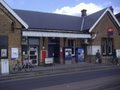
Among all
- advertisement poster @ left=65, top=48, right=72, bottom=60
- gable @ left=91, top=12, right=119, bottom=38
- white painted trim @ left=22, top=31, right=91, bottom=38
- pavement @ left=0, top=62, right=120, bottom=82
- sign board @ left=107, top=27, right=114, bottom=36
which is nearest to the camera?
pavement @ left=0, top=62, right=120, bottom=82

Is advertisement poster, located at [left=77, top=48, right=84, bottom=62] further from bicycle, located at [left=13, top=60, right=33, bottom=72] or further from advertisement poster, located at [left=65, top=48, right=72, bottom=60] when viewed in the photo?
bicycle, located at [left=13, top=60, right=33, bottom=72]

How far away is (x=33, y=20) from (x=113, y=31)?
11402mm

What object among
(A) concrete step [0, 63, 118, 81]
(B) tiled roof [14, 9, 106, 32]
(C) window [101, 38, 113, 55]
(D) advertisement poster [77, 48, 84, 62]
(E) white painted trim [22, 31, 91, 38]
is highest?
(B) tiled roof [14, 9, 106, 32]

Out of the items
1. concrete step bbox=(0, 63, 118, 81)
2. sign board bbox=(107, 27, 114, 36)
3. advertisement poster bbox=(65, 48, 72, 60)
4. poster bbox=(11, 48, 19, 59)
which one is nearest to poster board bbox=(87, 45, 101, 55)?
advertisement poster bbox=(65, 48, 72, 60)

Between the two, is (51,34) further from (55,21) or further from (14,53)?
(55,21)

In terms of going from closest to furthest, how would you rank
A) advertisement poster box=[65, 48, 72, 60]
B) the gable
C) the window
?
advertisement poster box=[65, 48, 72, 60] < the gable < the window

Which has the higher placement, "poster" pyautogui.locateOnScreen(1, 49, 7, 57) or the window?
the window

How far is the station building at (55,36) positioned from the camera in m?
24.0

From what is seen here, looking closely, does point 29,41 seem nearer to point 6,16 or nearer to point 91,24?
point 6,16

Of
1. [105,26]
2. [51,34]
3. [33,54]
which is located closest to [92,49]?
[105,26]

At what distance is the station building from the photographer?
24.0 m

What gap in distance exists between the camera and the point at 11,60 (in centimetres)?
2397

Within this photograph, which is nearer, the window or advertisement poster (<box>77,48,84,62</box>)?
advertisement poster (<box>77,48,84,62</box>)

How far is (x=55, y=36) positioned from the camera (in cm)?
2683
